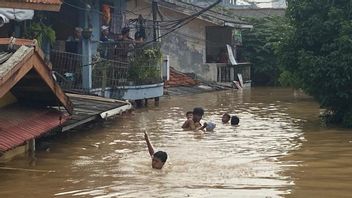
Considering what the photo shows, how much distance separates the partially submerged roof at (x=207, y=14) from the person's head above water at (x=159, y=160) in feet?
64.5

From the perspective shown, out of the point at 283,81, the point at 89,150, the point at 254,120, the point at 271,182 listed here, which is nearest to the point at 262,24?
the point at 283,81

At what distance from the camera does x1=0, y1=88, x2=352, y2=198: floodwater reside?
316 inches

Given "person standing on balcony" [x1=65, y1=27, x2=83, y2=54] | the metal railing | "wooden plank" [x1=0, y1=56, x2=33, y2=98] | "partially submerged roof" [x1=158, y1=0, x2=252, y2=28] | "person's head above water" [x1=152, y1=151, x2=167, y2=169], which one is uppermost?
"partially submerged roof" [x1=158, y1=0, x2=252, y2=28]

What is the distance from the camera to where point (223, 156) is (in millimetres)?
10820

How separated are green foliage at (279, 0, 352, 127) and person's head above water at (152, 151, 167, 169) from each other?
5.98 metres

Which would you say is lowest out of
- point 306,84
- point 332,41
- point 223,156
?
point 223,156

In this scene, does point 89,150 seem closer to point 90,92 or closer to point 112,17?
point 90,92

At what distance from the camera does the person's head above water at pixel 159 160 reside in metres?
9.33

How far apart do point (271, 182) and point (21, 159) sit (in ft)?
14.2

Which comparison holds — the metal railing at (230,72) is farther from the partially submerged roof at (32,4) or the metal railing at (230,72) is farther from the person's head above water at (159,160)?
the person's head above water at (159,160)

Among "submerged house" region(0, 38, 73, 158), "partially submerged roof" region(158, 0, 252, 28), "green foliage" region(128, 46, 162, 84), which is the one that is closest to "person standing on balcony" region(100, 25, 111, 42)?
"green foliage" region(128, 46, 162, 84)

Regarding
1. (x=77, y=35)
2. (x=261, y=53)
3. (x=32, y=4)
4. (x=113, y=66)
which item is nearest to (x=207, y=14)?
(x=261, y=53)

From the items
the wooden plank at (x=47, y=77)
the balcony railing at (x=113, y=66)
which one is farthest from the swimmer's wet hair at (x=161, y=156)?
the balcony railing at (x=113, y=66)

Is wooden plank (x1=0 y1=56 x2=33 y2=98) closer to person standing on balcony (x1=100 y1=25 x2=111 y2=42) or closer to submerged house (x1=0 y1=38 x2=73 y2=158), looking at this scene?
submerged house (x1=0 y1=38 x2=73 y2=158)
